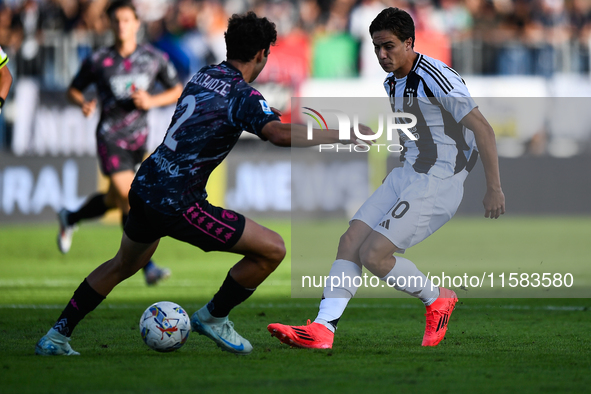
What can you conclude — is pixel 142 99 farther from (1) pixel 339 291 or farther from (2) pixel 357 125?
A: (2) pixel 357 125

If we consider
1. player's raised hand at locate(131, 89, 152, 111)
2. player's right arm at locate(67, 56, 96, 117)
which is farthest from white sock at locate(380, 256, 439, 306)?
player's right arm at locate(67, 56, 96, 117)

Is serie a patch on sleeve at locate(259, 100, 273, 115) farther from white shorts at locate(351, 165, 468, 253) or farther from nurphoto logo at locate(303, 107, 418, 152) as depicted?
white shorts at locate(351, 165, 468, 253)

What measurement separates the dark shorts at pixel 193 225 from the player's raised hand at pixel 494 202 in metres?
1.38

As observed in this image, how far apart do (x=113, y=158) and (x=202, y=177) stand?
4001mm

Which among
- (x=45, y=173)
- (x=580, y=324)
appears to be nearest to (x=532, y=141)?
(x=45, y=173)

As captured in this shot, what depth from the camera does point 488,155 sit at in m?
4.74

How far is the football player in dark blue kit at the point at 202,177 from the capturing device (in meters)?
4.45

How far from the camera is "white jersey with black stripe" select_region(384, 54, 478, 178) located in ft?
16.2

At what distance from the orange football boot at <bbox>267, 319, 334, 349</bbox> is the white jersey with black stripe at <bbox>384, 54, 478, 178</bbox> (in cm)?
113

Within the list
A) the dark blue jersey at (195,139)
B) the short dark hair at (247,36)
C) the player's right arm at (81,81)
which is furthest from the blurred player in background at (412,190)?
the player's right arm at (81,81)

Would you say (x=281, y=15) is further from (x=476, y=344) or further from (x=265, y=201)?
(x=476, y=344)

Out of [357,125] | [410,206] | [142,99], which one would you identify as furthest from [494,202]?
[142,99]

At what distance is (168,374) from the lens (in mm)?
4125

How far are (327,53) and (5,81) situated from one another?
11.4m
